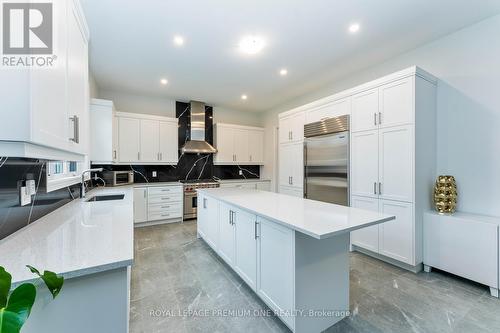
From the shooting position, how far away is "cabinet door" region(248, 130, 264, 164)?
5.93 meters

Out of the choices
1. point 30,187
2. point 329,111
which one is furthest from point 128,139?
point 329,111

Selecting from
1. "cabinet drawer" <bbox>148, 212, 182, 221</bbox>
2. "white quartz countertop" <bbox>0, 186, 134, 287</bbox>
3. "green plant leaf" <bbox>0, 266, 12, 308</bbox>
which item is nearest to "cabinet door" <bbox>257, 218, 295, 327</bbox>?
"white quartz countertop" <bbox>0, 186, 134, 287</bbox>

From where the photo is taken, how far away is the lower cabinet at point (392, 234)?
2.52 meters

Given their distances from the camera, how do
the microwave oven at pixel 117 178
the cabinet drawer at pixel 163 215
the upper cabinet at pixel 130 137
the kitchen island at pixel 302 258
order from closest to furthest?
1. the kitchen island at pixel 302 258
2. the upper cabinet at pixel 130 137
3. the microwave oven at pixel 117 178
4. the cabinet drawer at pixel 163 215

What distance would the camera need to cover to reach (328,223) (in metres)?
1.49

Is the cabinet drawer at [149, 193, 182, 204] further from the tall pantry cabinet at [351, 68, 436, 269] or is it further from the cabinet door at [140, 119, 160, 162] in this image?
the tall pantry cabinet at [351, 68, 436, 269]

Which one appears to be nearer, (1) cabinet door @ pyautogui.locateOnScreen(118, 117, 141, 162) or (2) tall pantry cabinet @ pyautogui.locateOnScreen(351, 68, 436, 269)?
(2) tall pantry cabinet @ pyautogui.locateOnScreen(351, 68, 436, 269)

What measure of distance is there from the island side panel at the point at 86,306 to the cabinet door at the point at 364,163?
2.93m

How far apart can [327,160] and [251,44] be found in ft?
6.70

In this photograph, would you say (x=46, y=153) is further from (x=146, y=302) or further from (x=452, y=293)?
(x=452, y=293)

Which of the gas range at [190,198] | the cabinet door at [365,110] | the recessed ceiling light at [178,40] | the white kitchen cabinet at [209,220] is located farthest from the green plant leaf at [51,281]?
the gas range at [190,198]

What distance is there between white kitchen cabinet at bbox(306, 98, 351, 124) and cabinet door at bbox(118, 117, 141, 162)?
3461 millimetres

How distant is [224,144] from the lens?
18.2ft

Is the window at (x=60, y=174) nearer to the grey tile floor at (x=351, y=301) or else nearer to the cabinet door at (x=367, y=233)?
the grey tile floor at (x=351, y=301)
